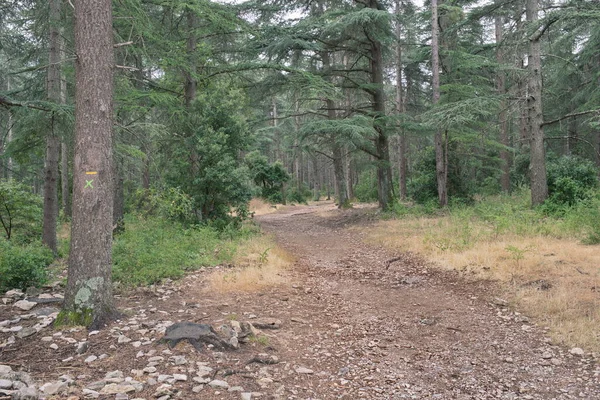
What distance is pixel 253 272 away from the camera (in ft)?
25.6

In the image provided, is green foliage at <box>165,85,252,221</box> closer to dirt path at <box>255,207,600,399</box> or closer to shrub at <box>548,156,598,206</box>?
dirt path at <box>255,207,600,399</box>

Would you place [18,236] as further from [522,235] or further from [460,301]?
[522,235]

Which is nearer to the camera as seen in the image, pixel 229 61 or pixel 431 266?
pixel 431 266

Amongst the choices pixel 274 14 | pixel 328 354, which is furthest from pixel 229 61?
pixel 328 354

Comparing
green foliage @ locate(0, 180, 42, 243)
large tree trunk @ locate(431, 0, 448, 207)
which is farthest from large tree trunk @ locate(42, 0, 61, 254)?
large tree trunk @ locate(431, 0, 448, 207)

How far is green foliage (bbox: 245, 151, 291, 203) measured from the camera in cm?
3183

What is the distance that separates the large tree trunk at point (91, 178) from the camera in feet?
16.0

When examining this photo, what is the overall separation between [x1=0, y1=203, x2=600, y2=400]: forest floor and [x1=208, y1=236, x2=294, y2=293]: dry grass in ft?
0.82

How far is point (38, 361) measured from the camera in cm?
394

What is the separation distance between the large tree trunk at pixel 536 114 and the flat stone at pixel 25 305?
13.4 m

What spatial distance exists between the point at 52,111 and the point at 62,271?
11.4 ft

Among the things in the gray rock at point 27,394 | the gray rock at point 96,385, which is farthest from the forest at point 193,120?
the gray rock at point 27,394

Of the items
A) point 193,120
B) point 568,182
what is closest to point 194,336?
point 193,120

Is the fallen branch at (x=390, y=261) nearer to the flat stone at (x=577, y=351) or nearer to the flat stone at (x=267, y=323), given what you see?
the flat stone at (x=267, y=323)
